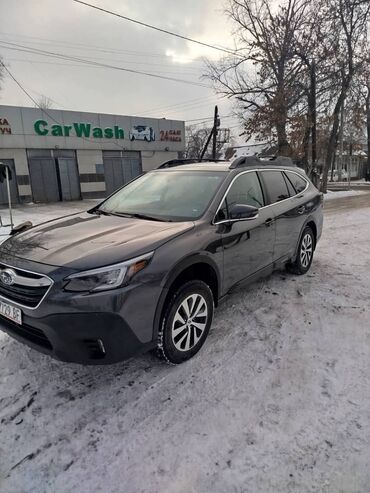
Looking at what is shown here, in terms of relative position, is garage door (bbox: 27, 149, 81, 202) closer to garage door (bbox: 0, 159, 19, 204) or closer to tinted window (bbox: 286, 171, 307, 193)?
garage door (bbox: 0, 159, 19, 204)

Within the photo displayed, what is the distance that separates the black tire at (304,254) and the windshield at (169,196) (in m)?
1.95

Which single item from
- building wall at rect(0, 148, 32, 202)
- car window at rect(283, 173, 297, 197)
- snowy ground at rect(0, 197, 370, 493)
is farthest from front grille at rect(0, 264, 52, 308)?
building wall at rect(0, 148, 32, 202)

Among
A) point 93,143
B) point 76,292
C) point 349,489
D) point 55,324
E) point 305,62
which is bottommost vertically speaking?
point 349,489

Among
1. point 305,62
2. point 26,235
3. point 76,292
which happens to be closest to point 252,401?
point 76,292

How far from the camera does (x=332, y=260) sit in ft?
19.4

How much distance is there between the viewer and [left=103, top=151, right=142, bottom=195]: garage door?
72.0 feet

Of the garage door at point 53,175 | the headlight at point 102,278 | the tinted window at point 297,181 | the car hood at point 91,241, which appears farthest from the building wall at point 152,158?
the headlight at point 102,278

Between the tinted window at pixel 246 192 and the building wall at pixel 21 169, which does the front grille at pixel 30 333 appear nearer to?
the tinted window at pixel 246 192

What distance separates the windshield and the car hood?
24 cm

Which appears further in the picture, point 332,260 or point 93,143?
point 93,143

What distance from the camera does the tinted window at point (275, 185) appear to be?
14.3ft

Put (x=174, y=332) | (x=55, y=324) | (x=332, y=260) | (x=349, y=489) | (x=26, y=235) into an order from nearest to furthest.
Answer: (x=349, y=489)
(x=55, y=324)
(x=174, y=332)
(x=26, y=235)
(x=332, y=260)

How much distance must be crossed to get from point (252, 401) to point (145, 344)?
0.89 metres

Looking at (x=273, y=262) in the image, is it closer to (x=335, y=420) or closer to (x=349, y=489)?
(x=335, y=420)
